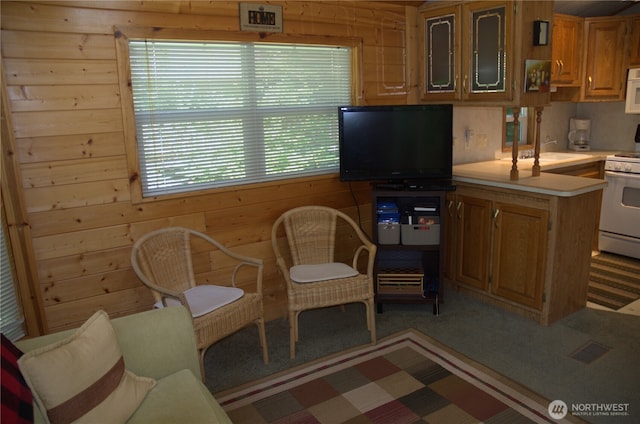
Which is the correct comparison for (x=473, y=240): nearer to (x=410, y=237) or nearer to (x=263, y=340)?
(x=410, y=237)

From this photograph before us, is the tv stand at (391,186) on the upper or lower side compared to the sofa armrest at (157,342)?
upper

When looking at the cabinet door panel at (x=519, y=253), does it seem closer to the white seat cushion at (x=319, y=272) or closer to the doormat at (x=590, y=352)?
the doormat at (x=590, y=352)

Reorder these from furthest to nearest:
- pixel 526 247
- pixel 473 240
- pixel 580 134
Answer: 1. pixel 580 134
2. pixel 473 240
3. pixel 526 247

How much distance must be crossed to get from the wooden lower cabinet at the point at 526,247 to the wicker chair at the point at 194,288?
5.54ft

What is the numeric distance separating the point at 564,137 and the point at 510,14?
8.29 ft

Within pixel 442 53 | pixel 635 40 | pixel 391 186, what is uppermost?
pixel 635 40

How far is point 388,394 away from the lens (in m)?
2.61

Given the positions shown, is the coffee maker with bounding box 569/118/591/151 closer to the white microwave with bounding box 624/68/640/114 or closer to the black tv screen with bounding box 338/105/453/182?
the white microwave with bounding box 624/68/640/114

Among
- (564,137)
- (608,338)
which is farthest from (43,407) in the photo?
(564,137)

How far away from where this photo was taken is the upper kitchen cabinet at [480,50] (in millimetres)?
3305

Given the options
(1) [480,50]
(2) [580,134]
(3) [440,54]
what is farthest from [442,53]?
(2) [580,134]

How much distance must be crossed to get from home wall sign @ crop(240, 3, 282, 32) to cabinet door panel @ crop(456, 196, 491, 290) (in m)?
1.84

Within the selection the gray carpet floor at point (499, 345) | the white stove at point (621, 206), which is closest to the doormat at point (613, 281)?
the white stove at point (621, 206)

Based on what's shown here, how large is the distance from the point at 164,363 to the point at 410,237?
1988 millimetres
